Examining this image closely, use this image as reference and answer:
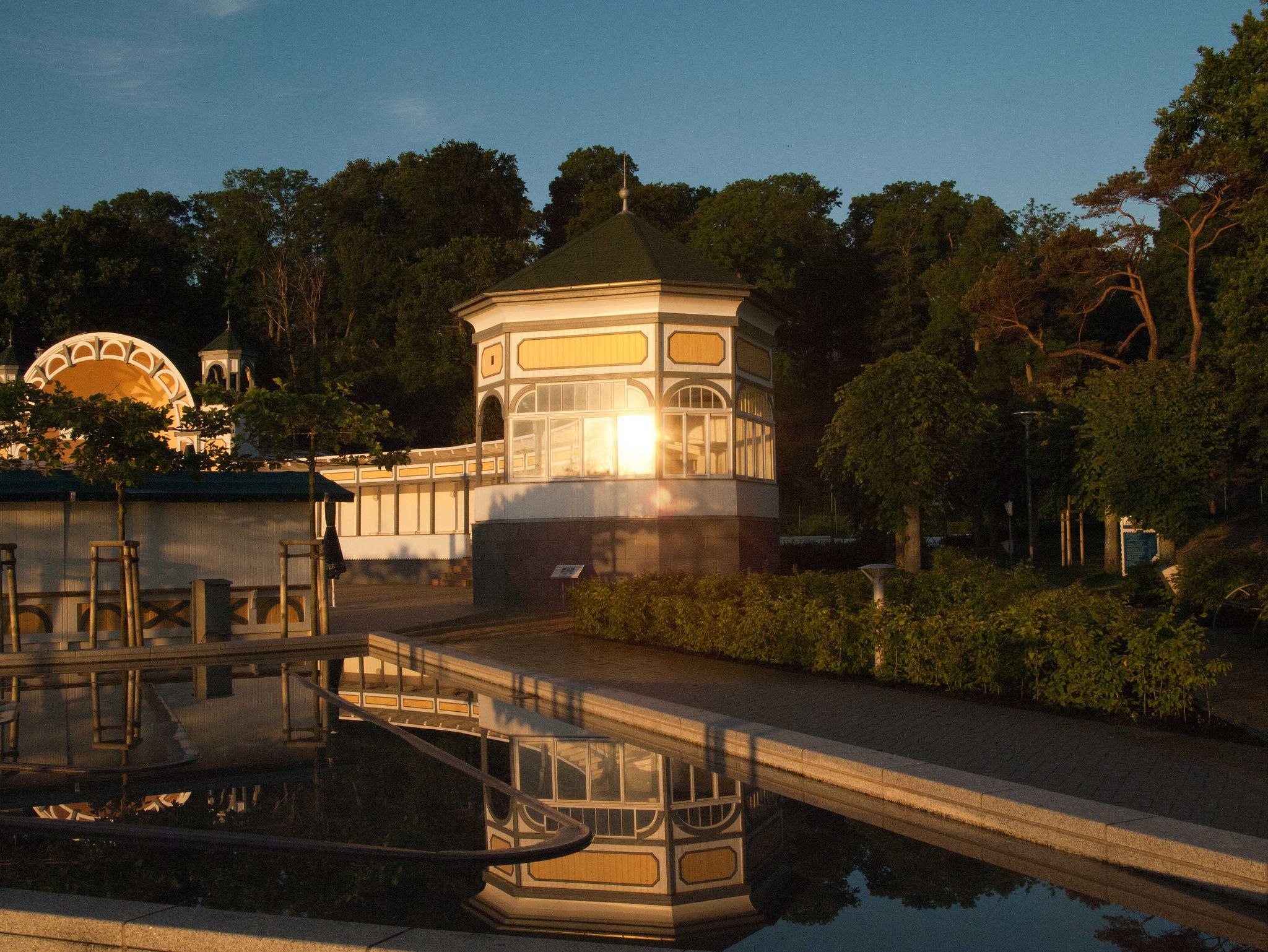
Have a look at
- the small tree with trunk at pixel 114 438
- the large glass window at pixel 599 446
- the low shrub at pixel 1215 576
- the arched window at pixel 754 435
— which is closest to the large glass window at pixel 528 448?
the large glass window at pixel 599 446

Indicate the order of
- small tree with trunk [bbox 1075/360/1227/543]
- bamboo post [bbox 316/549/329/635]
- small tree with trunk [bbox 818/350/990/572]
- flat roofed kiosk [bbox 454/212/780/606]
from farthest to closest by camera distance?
small tree with trunk [bbox 1075/360/1227/543]
small tree with trunk [bbox 818/350/990/572]
flat roofed kiosk [bbox 454/212/780/606]
bamboo post [bbox 316/549/329/635]

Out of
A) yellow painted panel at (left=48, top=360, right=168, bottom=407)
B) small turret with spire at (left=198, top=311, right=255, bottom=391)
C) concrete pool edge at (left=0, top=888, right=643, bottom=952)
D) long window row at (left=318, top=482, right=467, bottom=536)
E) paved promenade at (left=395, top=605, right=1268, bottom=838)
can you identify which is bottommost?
paved promenade at (left=395, top=605, right=1268, bottom=838)

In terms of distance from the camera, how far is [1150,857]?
645 cm

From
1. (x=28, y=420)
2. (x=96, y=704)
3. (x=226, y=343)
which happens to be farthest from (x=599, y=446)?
(x=226, y=343)

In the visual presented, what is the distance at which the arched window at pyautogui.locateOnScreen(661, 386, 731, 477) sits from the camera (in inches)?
969

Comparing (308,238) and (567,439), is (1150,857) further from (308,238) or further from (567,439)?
(308,238)

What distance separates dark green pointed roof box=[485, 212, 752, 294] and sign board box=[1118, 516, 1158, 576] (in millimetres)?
17101

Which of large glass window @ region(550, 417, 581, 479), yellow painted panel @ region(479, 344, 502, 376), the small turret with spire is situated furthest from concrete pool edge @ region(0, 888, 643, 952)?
the small turret with spire

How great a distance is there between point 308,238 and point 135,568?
54801 mm

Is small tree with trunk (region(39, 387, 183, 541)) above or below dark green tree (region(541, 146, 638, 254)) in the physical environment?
below

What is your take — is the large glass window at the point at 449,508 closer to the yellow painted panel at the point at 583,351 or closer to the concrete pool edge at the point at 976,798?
the yellow painted panel at the point at 583,351

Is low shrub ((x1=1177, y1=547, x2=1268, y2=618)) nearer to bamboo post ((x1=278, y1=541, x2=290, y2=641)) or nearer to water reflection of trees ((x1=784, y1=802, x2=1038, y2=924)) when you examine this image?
water reflection of trees ((x1=784, y1=802, x2=1038, y2=924))

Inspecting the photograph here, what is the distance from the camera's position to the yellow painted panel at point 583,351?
24656mm

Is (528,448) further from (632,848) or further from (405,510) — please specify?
(632,848)
